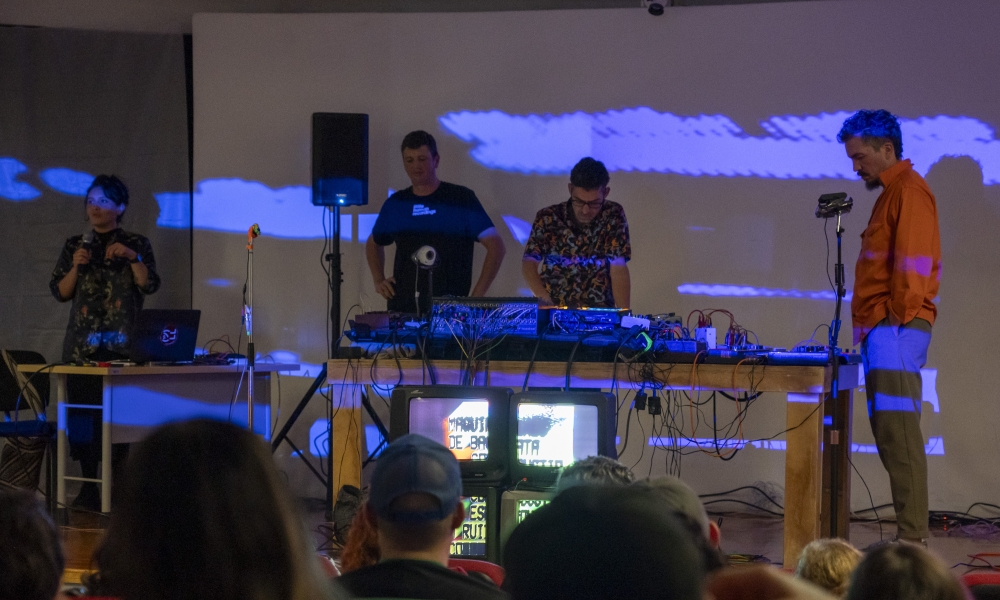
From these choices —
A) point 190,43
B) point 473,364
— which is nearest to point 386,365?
point 473,364

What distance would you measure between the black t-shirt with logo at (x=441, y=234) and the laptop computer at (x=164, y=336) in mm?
1110

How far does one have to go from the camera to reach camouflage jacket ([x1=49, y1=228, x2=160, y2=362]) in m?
5.11

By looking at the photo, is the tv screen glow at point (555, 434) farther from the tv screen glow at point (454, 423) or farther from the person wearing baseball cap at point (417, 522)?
the person wearing baseball cap at point (417, 522)

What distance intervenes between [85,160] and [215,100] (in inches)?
36.4

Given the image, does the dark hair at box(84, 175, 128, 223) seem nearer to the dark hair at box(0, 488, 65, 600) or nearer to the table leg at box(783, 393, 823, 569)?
the table leg at box(783, 393, 823, 569)

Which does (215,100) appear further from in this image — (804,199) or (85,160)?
(804,199)

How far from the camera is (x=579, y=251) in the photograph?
482cm

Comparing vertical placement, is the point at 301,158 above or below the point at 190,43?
below

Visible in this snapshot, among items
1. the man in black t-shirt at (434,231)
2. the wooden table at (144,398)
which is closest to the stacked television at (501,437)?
the wooden table at (144,398)

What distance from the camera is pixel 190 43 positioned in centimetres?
635

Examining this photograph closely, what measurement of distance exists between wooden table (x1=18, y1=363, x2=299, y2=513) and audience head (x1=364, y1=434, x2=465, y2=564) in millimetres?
3114

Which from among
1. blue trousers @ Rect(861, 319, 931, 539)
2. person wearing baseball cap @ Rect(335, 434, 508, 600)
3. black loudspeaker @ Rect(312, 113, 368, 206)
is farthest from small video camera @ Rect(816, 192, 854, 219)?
person wearing baseball cap @ Rect(335, 434, 508, 600)

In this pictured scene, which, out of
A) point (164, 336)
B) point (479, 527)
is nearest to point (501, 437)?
point (479, 527)

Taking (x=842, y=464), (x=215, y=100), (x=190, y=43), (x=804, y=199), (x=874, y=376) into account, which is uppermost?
(x=190, y=43)
